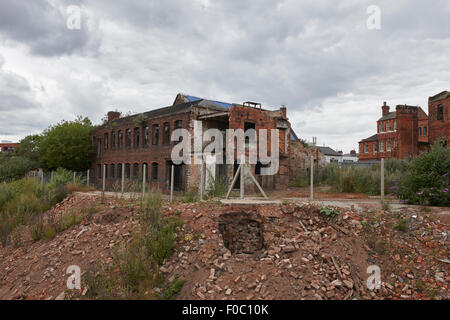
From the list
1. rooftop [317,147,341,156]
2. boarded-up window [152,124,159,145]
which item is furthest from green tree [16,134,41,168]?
rooftop [317,147,341,156]

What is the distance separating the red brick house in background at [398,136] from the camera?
38.1m

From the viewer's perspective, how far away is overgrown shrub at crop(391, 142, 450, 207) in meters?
9.16

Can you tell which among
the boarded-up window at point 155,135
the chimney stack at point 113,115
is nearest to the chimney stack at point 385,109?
the boarded-up window at point 155,135

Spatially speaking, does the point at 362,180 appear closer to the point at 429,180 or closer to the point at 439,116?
the point at 429,180

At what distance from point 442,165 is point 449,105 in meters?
23.5

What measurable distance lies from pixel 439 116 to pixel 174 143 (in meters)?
25.0

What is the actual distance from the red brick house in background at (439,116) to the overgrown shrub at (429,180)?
21945 mm

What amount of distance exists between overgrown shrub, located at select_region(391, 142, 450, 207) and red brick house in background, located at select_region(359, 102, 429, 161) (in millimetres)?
26590

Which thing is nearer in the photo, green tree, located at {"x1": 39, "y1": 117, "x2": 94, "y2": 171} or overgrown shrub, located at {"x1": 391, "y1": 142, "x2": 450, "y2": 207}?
overgrown shrub, located at {"x1": 391, "y1": 142, "x2": 450, "y2": 207}

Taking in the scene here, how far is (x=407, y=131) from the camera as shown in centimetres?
3819

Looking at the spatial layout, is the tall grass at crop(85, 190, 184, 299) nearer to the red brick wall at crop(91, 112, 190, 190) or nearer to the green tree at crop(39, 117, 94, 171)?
the red brick wall at crop(91, 112, 190, 190)

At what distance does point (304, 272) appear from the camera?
22.2 ft
